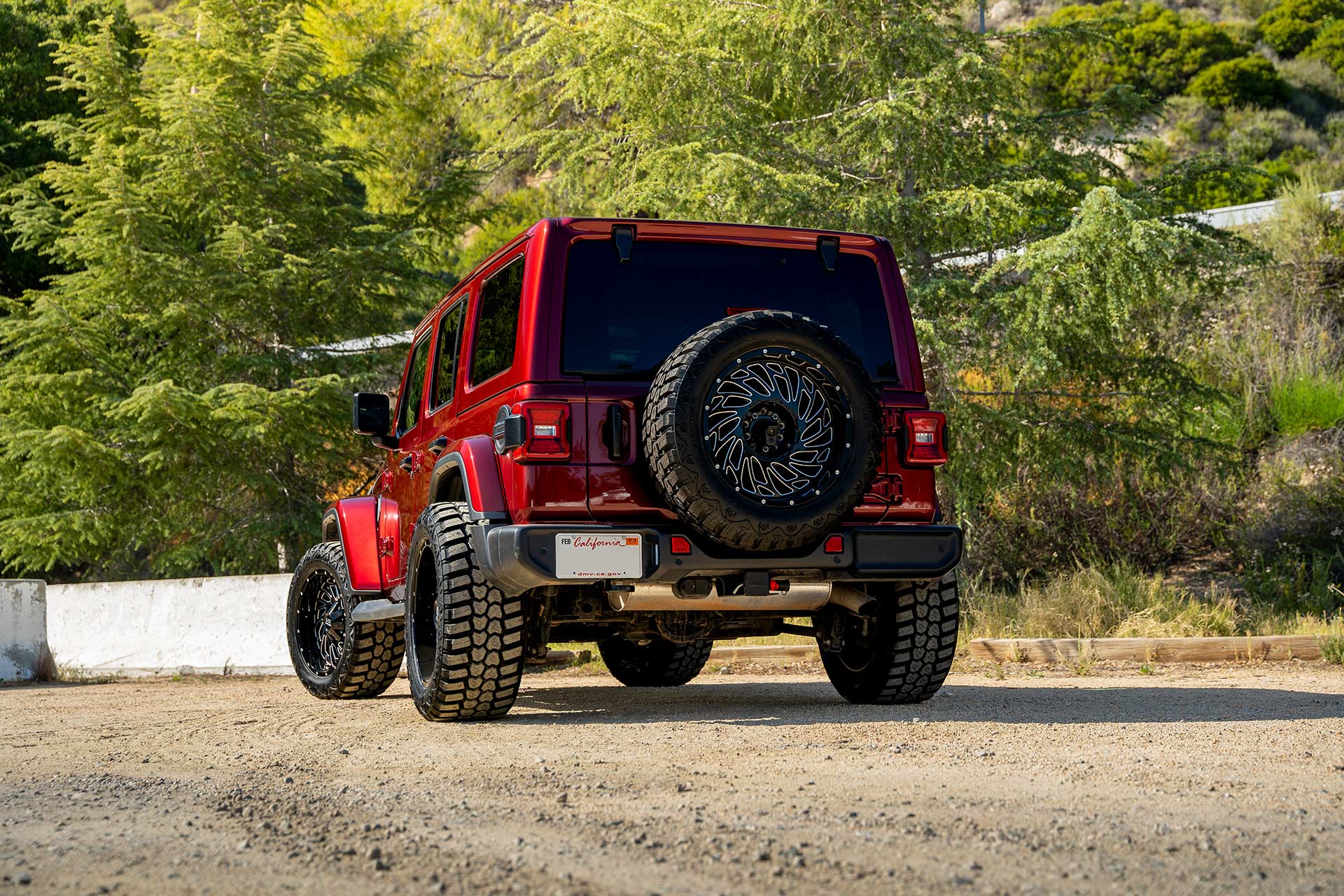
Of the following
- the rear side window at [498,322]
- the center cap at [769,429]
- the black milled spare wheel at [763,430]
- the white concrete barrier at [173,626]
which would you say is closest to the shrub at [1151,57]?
the white concrete barrier at [173,626]

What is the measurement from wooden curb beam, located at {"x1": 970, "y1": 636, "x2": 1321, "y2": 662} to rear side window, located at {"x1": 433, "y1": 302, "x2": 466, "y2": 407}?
5.12 meters

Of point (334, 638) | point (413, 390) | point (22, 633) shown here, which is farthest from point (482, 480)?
point (22, 633)

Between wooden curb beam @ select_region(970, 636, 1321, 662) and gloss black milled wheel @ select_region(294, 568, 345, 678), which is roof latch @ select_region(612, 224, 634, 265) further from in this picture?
wooden curb beam @ select_region(970, 636, 1321, 662)

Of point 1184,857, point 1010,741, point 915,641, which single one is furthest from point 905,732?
point 1184,857

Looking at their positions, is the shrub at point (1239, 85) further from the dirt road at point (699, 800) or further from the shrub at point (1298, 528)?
the dirt road at point (699, 800)

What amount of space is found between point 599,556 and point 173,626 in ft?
23.6

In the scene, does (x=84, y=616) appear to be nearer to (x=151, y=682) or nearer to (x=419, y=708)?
(x=151, y=682)

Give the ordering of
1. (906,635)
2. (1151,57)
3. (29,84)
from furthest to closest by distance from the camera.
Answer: (1151,57) → (29,84) → (906,635)

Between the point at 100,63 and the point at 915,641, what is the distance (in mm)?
13694

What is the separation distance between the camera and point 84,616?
12812 mm

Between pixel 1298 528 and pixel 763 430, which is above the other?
pixel 763 430

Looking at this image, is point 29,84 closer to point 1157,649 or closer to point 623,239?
point 623,239

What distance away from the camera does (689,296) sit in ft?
22.2

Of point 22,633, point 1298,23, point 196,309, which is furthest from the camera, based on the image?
point 1298,23
